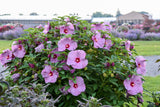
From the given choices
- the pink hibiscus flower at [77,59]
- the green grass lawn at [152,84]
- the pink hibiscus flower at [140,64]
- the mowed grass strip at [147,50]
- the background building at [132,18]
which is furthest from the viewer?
the background building at [132,18]

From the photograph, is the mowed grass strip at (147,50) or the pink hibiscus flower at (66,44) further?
the mowed grass strip at (147,50)

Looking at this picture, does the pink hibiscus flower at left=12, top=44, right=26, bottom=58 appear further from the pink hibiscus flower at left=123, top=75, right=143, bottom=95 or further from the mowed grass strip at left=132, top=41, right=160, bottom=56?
the mowed grass strip at left=132, top=41, right=160, bottom=56

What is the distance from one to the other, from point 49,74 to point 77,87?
0.97ft

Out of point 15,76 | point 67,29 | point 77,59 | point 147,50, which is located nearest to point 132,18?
point 147,50

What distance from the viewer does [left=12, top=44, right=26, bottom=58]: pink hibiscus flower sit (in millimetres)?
2720

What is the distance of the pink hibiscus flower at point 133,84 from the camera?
245 cm

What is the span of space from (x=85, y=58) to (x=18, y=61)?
756 mm

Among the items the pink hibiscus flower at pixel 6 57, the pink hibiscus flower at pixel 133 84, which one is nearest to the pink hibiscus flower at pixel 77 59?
the pink hibiscus flower at pixel 133 84

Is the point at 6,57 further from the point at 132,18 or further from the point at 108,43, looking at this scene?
the point at 132,18

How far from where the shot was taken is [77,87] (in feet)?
7.83

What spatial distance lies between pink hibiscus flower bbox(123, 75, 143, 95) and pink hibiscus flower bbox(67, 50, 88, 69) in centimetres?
46

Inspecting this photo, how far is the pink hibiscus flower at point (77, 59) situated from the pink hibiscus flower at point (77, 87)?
129 mm

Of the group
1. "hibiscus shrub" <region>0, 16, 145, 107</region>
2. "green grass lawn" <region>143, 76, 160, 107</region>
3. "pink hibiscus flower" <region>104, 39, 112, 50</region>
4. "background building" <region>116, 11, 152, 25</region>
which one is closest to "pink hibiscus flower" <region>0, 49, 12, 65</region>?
"hibiscus shrub" <region>0, 16, 145, 107</region>

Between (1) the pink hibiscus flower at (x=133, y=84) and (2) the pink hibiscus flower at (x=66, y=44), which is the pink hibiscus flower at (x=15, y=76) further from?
(1) the pink hibiscus flower at (x=133, y=84)
